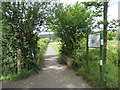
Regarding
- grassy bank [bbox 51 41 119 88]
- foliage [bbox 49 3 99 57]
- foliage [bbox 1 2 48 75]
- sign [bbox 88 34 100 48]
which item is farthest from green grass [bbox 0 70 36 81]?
sign [bbox 88 34 100 48]

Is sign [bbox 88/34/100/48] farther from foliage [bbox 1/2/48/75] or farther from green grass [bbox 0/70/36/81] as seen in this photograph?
green grass [bbox 0/70/36/81]

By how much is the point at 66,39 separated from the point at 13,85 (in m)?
3.63

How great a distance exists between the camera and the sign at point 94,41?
370 centimetres

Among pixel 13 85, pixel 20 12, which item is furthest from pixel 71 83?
pixel 20 12

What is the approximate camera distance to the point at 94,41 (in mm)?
3887

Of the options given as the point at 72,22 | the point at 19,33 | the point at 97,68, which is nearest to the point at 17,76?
the point at 19,33

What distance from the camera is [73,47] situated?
5652 millimetres

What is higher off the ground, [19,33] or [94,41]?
[19,33]

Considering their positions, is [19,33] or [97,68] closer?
[97,68]

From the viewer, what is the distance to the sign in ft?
12.1

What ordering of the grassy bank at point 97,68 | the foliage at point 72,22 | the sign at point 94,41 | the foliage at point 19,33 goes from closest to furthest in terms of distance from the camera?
1. the grassy bank at point 97,68
2. the sign at point 94,41
3. the foliage at point 19,33
4. the foliage at point 72,22

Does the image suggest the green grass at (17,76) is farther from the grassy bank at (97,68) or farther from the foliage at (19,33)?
the grassy bank at (97,68)

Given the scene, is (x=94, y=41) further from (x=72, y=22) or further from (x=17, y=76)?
(x=17, y=76)

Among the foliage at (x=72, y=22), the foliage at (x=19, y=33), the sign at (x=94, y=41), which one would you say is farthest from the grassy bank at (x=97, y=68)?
the foliage at (x=19, y=33)
